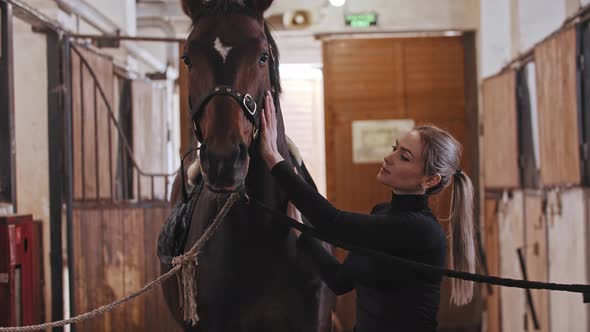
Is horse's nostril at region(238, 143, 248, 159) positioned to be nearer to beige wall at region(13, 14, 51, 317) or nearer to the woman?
the woman

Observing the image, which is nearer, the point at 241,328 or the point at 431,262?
the point at 431,262

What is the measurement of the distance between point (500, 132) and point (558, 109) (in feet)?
5.34

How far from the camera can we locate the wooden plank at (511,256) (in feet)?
15.6

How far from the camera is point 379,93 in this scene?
6457mm

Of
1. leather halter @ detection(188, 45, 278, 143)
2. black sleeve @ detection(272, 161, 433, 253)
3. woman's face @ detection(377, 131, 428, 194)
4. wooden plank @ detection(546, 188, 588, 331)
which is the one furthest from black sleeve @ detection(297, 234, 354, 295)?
wooden plank @ detection(546, 188, 588, 331)

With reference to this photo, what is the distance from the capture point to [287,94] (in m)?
8.58

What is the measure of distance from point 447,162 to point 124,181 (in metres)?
4.76

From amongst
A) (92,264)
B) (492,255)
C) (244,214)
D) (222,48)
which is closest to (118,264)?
(92,264)

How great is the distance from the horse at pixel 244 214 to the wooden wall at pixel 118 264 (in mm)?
2955

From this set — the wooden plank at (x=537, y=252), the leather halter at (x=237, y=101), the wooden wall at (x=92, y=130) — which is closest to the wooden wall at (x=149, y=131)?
the wooden wall at (x=92, y=130)

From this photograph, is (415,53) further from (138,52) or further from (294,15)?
(138,52)

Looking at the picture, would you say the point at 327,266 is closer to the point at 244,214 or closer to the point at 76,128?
the point at 244,214

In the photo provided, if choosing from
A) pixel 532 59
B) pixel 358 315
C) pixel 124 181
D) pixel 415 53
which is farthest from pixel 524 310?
pixel 124 181

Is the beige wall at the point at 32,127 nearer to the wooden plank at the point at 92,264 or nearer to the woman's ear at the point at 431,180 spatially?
the wooden plank at the point at 92,264
